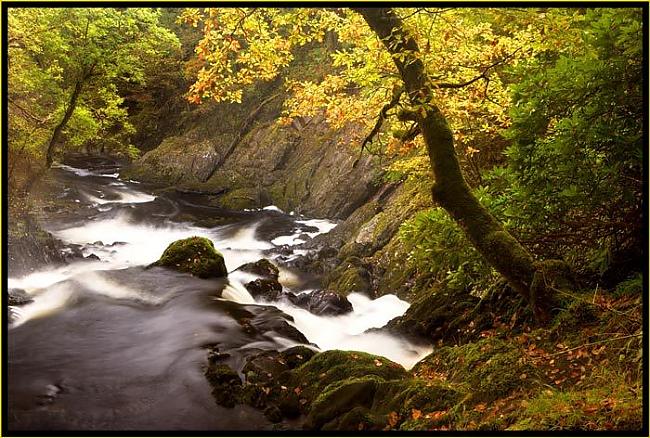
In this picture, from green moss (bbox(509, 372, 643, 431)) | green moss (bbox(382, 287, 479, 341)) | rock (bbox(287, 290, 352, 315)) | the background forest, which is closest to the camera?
green moss (bbox(509, 372, 643, 431))

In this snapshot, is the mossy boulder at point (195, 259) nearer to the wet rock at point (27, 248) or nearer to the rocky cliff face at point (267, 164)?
the wet rock at point (27, 248)

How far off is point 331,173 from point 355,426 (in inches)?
536

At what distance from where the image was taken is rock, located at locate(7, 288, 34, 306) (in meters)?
7.52

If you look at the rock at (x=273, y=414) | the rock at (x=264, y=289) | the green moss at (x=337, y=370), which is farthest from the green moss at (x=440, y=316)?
the rock at (x=264, y=289)

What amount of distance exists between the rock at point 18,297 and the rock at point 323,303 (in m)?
4.50

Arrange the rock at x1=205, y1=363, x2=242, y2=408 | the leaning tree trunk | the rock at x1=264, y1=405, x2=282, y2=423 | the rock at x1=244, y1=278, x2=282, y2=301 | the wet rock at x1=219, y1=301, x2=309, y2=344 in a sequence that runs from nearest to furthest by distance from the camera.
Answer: the rock at x1=264, y1=405, x2=282, y2=423, the leaning tree trunk, the rock at x1=205, y1=363, x2=242, y2=408, the wet rock at x1=219, y1=301, x2=309, y2=344, the rock at x1=244, y1=278, x2=282, y2=301

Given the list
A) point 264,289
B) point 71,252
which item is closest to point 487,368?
point 264,289

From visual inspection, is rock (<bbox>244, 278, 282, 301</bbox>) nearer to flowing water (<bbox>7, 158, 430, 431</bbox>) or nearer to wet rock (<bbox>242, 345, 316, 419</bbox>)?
flowing water (<bbox>7, 158, 430, 431</bbox>)

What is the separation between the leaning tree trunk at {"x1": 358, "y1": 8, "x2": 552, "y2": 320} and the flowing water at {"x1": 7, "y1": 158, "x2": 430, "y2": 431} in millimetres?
2375

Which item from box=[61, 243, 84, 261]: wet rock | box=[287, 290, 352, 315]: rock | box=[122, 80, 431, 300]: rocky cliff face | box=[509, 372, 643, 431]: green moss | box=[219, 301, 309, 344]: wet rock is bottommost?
box=[61, 243, 84, 261]: wet rock

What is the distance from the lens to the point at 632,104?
378 centimetres

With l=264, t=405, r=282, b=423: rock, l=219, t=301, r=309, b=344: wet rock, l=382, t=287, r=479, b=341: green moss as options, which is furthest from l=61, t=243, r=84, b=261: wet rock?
l=264, t=405, r=282, b=423: rock

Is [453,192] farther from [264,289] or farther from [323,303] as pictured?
[264,289]

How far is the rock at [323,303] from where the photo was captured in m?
8.90
